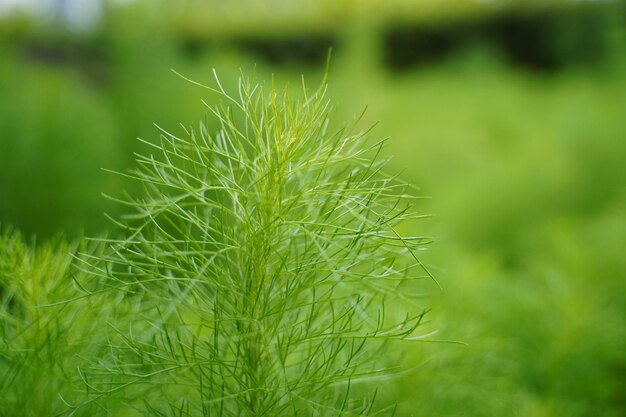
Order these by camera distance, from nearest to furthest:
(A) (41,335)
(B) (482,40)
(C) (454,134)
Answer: (A) (41,335), (C) (454,134), (B) (482,40)

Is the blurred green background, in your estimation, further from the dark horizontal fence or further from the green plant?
the green plant

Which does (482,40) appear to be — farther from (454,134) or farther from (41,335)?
(41,335)

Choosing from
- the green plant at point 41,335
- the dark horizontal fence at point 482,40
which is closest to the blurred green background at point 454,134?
the dark horizontal fence at point 482,40

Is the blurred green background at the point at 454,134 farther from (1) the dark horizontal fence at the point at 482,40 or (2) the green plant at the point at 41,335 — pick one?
(2) the green plant at the point at 41,335

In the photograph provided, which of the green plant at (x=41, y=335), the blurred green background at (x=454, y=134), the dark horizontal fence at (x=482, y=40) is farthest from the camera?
the dark horizontal fence at (x=482, y=40)

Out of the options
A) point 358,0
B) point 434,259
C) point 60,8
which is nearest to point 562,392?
point 434,259

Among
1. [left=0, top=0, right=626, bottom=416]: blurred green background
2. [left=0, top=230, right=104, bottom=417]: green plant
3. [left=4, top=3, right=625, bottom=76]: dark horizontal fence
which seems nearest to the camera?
[left=0, top=230, right=104, bottom=417]: green plant

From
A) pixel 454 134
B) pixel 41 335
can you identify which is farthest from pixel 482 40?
pixel 41 335

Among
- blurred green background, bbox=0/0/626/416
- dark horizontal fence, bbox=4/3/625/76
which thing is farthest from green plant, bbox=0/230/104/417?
dark horizontal fence, bbox=4/3/625/76

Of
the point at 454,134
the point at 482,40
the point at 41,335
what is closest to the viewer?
the point at 41,335

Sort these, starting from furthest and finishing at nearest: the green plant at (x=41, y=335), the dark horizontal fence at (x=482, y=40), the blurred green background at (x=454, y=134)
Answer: the dark horizontal fence at (x=482, y=40) → the blurred green background at (x=454, y=134) → the green plant at (x=41, y=335)
